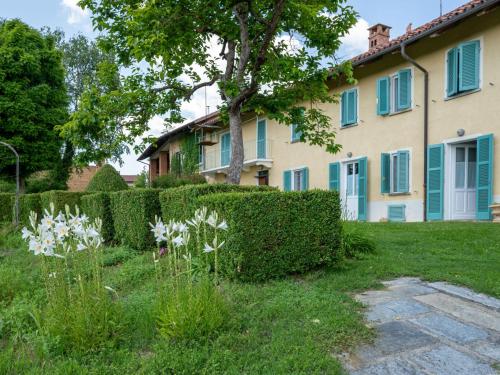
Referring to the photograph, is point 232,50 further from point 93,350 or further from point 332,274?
point 93,350

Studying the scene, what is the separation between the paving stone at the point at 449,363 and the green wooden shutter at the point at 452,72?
→ 9399mm

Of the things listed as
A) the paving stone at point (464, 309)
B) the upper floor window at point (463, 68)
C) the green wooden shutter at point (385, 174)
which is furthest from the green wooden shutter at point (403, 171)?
the paving stone at point (464, 309)

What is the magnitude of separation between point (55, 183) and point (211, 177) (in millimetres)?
8588

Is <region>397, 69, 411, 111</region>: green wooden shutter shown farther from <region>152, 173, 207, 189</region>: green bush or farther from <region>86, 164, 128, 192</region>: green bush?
<region>152, 173, 207, 189</region>: green bush

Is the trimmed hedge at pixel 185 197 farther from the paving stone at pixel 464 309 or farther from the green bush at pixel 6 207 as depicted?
the green bush at pixel 6 207

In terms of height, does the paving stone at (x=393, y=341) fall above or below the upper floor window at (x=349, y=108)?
below

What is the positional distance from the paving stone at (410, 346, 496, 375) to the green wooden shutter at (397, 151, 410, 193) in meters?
9.68

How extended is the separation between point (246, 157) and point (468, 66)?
11.5m

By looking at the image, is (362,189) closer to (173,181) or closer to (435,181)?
(435,181)

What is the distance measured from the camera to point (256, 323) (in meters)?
3.20

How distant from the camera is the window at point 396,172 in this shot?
11.9 meters

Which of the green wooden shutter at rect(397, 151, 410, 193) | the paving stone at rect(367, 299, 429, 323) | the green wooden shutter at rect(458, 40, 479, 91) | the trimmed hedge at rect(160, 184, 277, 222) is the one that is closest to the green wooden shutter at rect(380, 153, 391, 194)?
the green wooden shutter at rect(397, 151, 410, 193)

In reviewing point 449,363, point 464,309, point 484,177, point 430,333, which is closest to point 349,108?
point 484,177

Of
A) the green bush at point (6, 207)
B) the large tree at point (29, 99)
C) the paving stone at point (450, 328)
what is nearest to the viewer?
the paving stone at point (450, 328)
